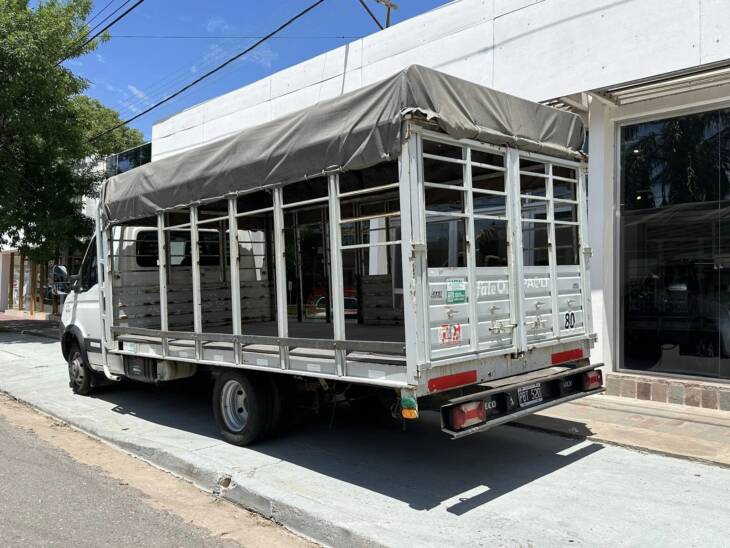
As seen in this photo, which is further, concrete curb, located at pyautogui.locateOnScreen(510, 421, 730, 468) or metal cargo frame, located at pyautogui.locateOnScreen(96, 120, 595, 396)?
concrete curb, located at pyautogui.locateOnScreen(510, 421, 730, 468)

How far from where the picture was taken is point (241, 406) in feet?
20.3

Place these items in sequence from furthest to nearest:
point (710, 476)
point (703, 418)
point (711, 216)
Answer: point (711, 216) < point (703, 418) < point (710, 476)

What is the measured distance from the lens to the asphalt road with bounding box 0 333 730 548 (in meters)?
3.99

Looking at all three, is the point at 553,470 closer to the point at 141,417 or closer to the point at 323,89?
the point at 141,417

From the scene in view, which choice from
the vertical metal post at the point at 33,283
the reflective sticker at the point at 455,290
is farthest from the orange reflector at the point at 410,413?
Answer: the vertical metal post at the point at 33,283

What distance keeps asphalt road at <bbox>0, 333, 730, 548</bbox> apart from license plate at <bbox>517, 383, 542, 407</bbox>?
26.3 inches

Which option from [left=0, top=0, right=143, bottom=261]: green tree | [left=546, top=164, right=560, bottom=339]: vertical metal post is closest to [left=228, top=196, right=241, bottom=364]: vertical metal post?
[left=546, top=164, right=560, bottom=339]: vertical metal post

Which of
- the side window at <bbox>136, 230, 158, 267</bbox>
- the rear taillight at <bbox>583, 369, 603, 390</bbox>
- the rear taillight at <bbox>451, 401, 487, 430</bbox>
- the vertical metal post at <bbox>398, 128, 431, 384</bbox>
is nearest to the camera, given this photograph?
the vertical metal post at <bbox>398, 128, 431, 384</bbox>

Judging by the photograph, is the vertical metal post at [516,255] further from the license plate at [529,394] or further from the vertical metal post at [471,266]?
the vertical metal post at [471,266]

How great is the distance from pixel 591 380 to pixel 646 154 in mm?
3888

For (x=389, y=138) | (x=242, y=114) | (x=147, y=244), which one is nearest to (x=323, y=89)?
(x=242, y=114)

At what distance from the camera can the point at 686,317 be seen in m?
7.71

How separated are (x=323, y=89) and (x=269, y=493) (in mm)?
8784

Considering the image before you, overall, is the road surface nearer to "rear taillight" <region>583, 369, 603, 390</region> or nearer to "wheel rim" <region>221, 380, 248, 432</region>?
"wheel rim" <region>221, 380, 248, 432</region>
